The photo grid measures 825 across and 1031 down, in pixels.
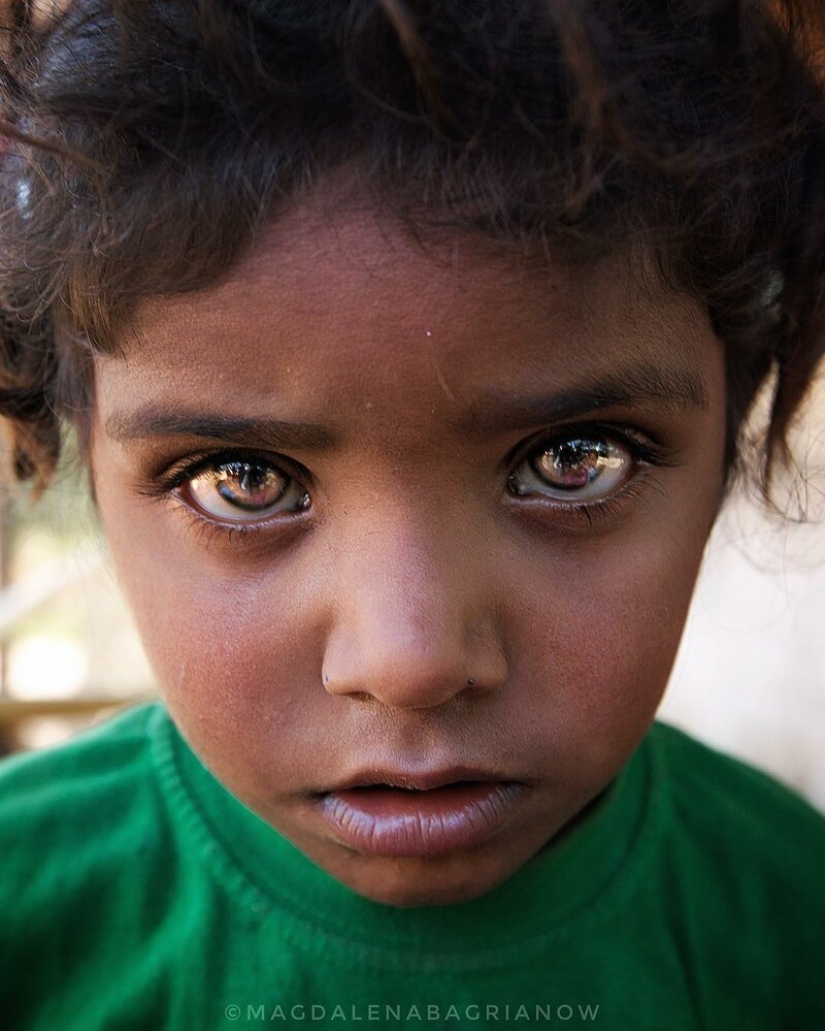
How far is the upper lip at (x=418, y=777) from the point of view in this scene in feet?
3.00

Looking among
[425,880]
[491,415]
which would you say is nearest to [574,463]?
[491,415]

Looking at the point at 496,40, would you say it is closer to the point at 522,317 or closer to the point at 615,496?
the point at 522,317

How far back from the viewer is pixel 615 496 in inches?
39.2

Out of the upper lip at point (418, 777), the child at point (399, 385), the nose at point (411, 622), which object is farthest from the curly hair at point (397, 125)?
the upper lip at point (418, 777)

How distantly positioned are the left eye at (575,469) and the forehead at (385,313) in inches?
3.9

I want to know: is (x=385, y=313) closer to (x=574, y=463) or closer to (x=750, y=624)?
(x=574, y=463)

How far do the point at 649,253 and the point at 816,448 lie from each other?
0.78m

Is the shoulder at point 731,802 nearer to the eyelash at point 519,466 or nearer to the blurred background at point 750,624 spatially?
the blurred background at point 750,624

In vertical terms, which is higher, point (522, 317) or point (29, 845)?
point (522, 317)

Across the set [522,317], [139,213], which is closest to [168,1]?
[139,213]

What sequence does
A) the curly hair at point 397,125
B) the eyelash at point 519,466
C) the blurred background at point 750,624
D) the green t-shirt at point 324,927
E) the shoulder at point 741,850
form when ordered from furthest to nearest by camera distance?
the blurred background at point 750,624
the shoulder at point 741,850
the green t-shirt at point 324,927
the eyelash at point 519,466
the curly hair at point 397,125

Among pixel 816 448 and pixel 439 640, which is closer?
pixel 439 640

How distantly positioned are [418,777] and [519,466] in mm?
258

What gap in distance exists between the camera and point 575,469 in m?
0.99
